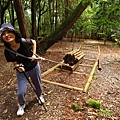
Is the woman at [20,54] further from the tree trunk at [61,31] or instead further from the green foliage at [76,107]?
the tree trunk at [61,31]

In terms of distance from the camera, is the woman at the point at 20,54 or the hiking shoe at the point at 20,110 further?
the hiking shoe at the point at 20,110

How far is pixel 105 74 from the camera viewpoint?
4.86m

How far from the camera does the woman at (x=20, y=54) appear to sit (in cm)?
223

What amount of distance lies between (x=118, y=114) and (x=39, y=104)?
5.05 ft

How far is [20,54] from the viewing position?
2.39 m

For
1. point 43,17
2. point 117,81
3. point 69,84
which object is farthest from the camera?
point 43,17

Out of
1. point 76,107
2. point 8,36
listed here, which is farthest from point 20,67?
point 76,107

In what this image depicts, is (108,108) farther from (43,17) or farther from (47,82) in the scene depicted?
(43,17)

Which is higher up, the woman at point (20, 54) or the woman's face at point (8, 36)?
A: the woman's face at point (8, 36)

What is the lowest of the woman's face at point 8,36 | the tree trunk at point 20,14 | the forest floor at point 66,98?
the forest floor at point 66,98

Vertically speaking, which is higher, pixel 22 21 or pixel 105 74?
pixel 22 21

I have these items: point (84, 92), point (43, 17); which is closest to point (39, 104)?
point (84, 92)

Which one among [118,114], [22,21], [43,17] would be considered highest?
[43,17]

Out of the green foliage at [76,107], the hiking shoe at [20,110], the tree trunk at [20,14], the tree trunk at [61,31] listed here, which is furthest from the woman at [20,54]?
the tree trunk at [61,31]
